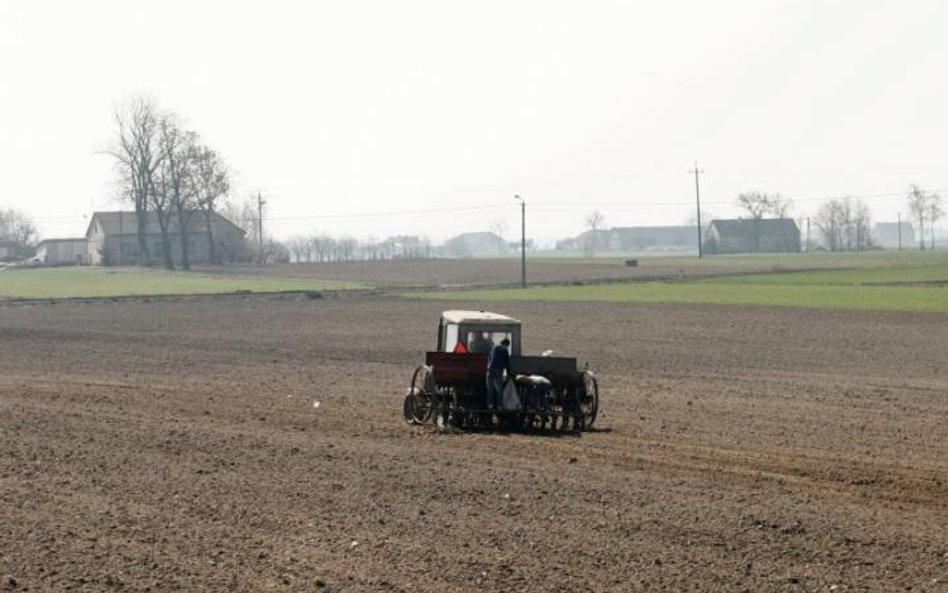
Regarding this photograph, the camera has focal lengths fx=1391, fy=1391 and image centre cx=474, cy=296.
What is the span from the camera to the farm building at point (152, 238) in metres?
153

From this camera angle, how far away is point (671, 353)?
38969 mm

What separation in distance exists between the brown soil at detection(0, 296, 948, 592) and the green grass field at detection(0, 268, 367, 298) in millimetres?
54736

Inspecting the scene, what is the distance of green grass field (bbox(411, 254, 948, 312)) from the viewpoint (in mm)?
61750

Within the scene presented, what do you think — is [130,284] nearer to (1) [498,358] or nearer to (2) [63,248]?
(1) [498,358]

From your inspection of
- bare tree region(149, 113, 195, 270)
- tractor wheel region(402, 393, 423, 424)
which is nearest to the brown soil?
tractor wheel region(402, 393, 423, 424)

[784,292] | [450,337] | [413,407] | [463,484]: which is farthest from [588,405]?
[784,292]

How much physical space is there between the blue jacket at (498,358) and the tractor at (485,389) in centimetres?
25

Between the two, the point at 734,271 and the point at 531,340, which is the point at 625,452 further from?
the point at 734,271

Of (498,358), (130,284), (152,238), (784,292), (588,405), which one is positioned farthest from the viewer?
(152,238)

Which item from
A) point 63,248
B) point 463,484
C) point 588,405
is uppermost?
point 63,248

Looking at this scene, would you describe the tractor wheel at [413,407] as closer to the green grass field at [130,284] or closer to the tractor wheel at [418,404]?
the tractor wheel at [418,404]

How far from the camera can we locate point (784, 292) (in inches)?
2840

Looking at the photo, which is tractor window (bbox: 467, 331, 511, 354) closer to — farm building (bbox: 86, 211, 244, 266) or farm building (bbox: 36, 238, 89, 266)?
farm building (bbox: 86, 211, 244, 266)

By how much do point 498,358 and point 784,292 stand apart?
53.2m
